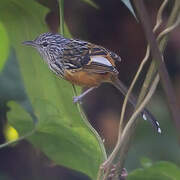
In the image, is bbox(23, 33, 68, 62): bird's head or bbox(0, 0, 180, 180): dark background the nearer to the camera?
bbox(23, 33, 68, 62): bird's head

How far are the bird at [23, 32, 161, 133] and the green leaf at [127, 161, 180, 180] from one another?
A: 0.45 m

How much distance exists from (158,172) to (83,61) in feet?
2.51

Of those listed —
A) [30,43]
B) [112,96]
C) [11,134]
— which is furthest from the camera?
[112,96]

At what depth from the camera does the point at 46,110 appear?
6.14 ft

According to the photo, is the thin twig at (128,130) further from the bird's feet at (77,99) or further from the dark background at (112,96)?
the dark background at (112,96)

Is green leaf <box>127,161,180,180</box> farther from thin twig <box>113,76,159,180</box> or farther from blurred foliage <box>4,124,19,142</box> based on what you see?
blurred foliage <box>4,124,19,142</box>

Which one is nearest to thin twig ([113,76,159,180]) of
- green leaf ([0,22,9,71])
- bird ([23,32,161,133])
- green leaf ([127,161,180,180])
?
green leaf ([127,161,180,180])

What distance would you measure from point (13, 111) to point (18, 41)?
0.71 feet

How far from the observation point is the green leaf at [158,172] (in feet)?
5.80

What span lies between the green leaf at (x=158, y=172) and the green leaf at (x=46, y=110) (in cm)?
11

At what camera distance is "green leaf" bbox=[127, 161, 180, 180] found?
177 cm

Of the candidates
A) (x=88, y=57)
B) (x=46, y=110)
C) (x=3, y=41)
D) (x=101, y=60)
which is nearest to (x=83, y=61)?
(x=88, y=57)

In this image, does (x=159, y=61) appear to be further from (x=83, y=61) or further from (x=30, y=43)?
(x=83, y=61)

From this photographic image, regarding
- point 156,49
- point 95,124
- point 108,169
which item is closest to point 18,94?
point 108,169
